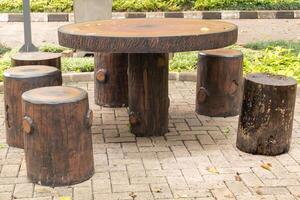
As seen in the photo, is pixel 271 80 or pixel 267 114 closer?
pixel 267 114

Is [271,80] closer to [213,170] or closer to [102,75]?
[213,170]

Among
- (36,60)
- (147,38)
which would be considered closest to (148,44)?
(147,38)

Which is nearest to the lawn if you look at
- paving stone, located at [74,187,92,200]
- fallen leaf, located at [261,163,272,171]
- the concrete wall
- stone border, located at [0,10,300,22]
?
the concrete wall

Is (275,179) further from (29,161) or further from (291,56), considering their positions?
(291,56)

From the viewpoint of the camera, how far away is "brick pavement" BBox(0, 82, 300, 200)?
12.3ft

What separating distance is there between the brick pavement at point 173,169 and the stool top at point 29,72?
0.64 m

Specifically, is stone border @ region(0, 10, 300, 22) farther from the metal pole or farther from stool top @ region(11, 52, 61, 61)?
stool top @ region(11, 52, 61, 61)

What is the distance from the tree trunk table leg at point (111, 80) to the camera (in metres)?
5.71

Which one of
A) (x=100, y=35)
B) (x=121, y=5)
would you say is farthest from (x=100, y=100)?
(x=121, y=5)

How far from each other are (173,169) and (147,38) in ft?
3.39

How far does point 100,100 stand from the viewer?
19.3 feet

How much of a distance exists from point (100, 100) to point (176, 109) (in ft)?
2.75

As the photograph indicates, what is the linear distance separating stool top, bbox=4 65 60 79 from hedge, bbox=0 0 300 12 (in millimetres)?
8823

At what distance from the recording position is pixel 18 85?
4.41 metres
